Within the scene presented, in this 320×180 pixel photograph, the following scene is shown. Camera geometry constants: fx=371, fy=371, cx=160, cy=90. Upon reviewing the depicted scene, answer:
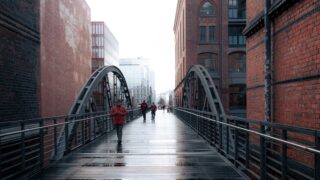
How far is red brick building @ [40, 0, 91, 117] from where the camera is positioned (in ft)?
102

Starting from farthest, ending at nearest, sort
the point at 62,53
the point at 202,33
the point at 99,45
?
the point at 99,45 → the point at 202,33 → the point at 62,53

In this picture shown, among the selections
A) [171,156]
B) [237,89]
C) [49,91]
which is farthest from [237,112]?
[171,156]

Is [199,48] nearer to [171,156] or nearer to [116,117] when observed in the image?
[116,117]

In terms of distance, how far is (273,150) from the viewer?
543 cm

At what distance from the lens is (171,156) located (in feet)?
30.2

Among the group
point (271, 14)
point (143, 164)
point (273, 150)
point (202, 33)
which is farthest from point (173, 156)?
point (202, 33)

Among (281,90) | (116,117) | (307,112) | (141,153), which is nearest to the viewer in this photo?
(307,112)

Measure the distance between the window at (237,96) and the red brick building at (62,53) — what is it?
17.3 metres

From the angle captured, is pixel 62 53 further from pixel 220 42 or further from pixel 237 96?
pixel 237 96

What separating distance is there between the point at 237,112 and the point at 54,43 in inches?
773

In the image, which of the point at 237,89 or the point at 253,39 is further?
the point at 237,89

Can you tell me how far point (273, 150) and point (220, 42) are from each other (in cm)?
3653

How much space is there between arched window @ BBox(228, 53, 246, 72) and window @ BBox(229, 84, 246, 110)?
188cm

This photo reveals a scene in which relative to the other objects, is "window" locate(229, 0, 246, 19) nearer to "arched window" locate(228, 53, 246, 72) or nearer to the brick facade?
"arched window" locate(228, 53, 246, 72)
